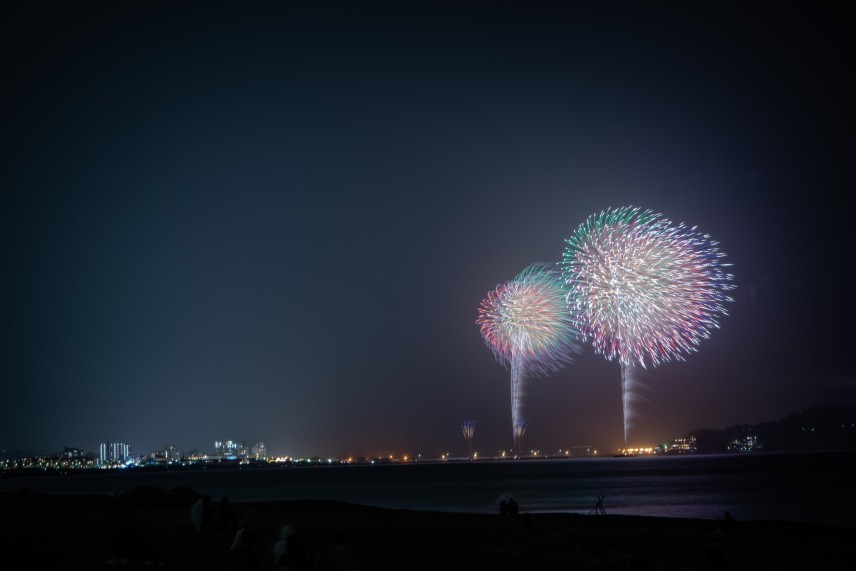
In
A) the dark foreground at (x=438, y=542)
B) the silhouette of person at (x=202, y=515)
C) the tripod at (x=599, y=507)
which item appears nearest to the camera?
the dark foreground at (x=438, y=542)

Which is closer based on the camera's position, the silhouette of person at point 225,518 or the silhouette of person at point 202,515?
the silhouette of person at point 202,515

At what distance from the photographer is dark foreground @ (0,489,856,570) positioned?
71.9ft

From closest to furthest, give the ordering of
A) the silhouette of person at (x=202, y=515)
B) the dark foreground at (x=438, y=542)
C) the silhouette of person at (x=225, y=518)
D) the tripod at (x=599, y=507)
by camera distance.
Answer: the dark foreground at (x=438, y=542) < the silhouette of person at (x=202, y=515) < the silhouette of person at (x=225, y=518) < the tripod at (x=599, y=507)

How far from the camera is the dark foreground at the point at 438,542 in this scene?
2191 cm

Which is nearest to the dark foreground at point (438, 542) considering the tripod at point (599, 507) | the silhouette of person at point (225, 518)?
the silhouette of person at point (225, 518)

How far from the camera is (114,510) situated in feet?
144

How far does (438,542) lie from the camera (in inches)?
1157

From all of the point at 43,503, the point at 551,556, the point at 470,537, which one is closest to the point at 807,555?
the point at 551,556

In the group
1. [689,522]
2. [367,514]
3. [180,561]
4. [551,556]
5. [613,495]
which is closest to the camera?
[180,561]

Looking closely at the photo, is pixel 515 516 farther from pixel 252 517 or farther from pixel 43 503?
pixel 43 503

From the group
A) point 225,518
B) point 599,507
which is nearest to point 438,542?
point 225,518

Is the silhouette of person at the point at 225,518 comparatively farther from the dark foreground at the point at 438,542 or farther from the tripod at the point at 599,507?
the tripod at the point at 599,507

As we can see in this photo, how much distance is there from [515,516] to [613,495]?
106ft

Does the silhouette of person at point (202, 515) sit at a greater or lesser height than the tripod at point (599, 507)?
greater
